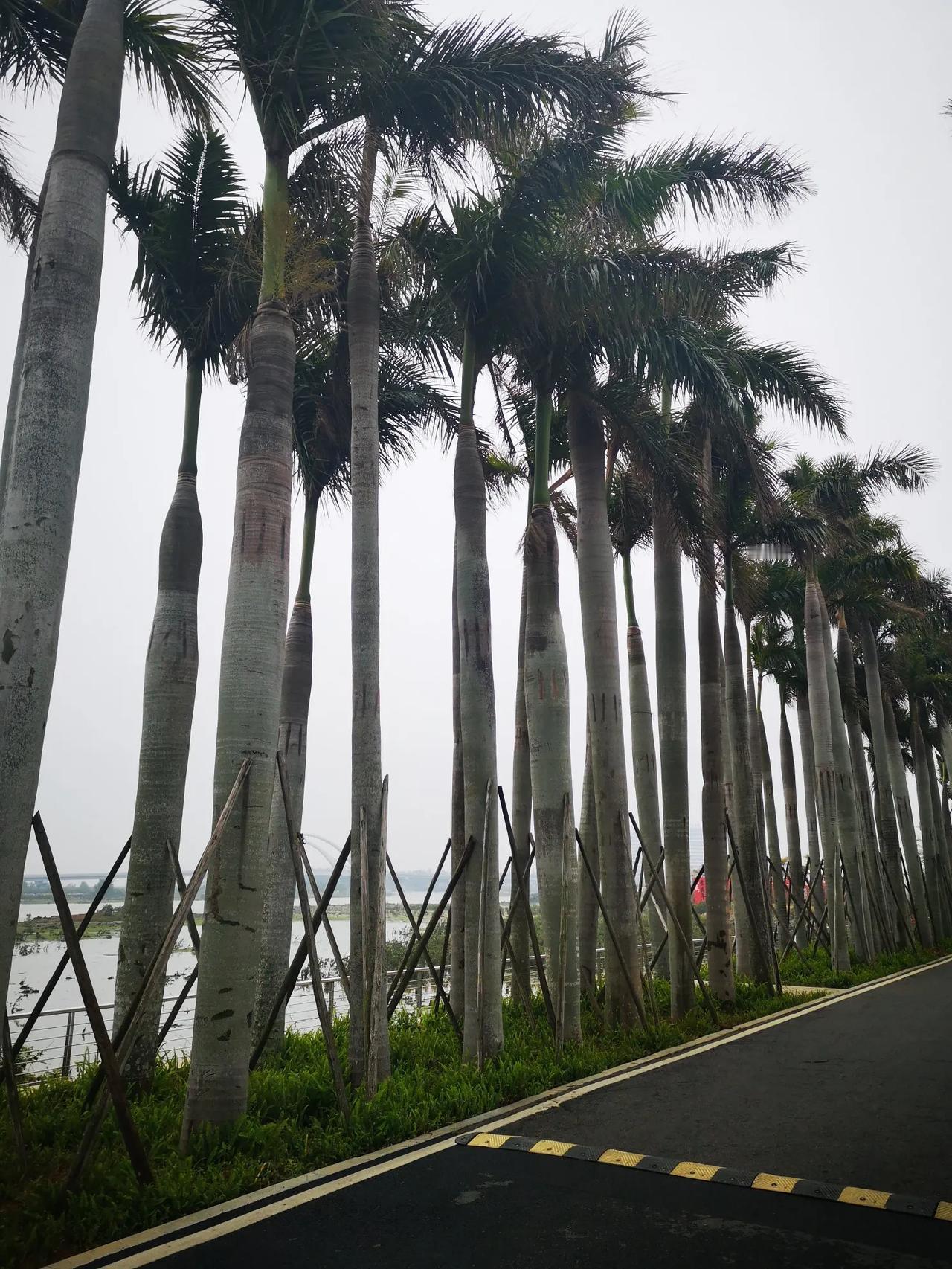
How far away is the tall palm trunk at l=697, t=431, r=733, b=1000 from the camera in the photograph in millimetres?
14375

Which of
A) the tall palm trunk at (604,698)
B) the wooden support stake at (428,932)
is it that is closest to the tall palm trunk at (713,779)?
the tall palm trunk at (604,698)

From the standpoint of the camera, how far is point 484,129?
10070mm

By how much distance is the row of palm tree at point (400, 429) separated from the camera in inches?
265

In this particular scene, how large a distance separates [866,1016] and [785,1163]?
8.65 m

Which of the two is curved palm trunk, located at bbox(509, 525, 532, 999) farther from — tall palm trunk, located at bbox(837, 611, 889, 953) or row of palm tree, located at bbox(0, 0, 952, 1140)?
tall palm trunk, located at bbox(837, 611, 889, 953)

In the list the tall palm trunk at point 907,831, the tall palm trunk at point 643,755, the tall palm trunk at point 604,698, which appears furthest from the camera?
the tall palm trunk at point 907,831

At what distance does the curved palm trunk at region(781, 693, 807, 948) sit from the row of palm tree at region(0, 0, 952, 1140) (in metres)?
10.7

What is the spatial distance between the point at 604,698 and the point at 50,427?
8519 mm

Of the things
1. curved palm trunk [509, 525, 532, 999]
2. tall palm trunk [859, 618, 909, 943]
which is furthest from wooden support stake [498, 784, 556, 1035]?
tall palm trunk [859, 618, 909, 943]

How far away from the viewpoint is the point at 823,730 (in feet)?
71.6

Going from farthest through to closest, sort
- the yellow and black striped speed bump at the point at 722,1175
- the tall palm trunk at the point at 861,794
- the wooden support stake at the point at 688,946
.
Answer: the tall palm trunk at the point at 861,794, the wooden support stake at the point at 688,946, the yellow and black striped speed bump at the point at 722,1175

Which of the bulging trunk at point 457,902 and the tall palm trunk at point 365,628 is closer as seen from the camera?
the tall palm trunk at point 365,628

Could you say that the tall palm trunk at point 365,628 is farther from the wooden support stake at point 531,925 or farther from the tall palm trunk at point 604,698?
the tall palm trunk at point 604,698

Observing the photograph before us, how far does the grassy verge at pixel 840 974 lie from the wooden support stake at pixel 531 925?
9619 millimetres
